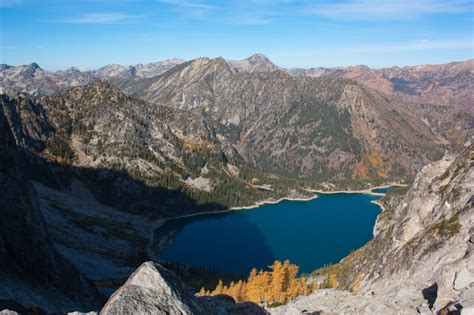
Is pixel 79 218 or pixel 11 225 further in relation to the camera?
pixel 79 218

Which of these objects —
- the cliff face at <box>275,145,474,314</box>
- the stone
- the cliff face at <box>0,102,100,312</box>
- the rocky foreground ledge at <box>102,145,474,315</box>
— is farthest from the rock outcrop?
the cliff face at <box>0,102,100,312</box>

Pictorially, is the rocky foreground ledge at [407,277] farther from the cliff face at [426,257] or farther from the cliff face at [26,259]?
the cliff face at [26,259]

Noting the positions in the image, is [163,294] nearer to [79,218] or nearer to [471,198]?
[471,198]

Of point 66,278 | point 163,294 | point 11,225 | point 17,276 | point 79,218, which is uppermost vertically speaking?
point 163,294

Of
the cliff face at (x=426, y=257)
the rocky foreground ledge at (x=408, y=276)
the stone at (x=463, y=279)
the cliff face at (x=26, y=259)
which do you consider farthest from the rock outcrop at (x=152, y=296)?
the cliff face at (x=26, y=259)

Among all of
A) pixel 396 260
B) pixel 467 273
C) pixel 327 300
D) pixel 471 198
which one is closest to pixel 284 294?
pixel 396 260

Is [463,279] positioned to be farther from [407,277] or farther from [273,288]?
[273,288]
